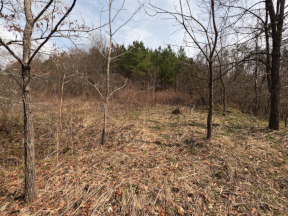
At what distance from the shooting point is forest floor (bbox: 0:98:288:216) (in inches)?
92.2

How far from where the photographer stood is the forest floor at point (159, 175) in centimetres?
234

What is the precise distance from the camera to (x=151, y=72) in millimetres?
21859

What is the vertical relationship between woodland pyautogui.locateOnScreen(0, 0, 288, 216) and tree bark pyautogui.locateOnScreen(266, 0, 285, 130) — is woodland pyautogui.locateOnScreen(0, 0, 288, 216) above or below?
below

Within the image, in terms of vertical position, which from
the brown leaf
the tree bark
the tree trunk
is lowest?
the brown leaf

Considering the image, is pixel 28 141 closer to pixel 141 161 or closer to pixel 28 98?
pixel 28 98

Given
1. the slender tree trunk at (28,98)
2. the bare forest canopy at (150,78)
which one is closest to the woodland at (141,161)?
the slender tree trunk at (28,98)

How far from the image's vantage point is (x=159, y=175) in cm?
304

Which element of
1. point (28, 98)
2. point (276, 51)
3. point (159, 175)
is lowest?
point (159, 175)

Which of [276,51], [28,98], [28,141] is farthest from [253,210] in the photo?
[276,51]

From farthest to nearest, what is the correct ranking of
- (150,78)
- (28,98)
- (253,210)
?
1. (150,78)
2. (253,210)
3. (28,98)

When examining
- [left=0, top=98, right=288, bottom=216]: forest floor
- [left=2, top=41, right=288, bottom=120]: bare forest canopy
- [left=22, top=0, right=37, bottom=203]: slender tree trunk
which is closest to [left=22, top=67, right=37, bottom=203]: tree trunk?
[left=22, top=0, right=37, bottom=203]: slender tree trunk

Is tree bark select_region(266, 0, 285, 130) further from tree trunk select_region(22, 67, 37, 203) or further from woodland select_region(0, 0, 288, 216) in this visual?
tree trunk select_region(22, 67, 37, 203)

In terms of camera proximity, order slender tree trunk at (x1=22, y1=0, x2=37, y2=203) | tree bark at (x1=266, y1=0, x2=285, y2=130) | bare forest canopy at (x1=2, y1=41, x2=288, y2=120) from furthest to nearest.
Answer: bare forest canopy at (x1=2, y1=41, x2=288, y2=120), tree bark at (x1=266, y1=0, x2=285, y2=130), slender tree trunk at (x1=22, y1=0, x2=37, y2=203)

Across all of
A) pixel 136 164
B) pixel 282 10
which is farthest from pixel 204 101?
pixel 136 164
